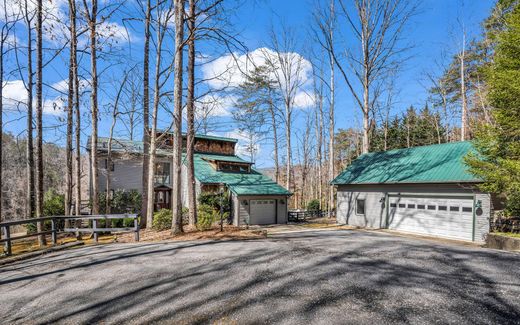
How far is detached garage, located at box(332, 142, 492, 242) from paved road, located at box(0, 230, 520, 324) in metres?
8.25

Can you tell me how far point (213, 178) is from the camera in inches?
840

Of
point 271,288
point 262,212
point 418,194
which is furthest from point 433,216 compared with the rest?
point 271,288

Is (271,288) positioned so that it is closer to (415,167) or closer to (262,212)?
(415,167)

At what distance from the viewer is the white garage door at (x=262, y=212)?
66.0 feet

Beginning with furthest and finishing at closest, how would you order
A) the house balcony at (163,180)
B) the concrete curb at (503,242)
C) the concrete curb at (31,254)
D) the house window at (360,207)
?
1. the house balcony at (163,180)
2. the house window at (360,207)
3. the concrete curb at (503,242)
4. the concrete curb at (31,254)

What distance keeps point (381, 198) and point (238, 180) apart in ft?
35.1

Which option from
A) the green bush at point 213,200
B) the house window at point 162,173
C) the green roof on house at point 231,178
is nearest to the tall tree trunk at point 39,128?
the green roof on house at point 231,178

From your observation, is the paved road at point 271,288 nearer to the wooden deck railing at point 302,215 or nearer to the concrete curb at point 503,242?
the concrete curb at point 503,242

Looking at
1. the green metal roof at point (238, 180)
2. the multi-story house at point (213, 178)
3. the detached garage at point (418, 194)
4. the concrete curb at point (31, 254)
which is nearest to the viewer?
the concrete curb at point (31, 254)

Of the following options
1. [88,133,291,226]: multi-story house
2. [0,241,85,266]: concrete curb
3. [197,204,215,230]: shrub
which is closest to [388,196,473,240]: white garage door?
[88,133,291,226]: multi-story house

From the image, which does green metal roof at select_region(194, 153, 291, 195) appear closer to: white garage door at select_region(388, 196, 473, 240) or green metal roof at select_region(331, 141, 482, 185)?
green metal roof at select_region(331, 141, 482, 185)

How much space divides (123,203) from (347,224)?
59.0 feet

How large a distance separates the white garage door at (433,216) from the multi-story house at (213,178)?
7966mm

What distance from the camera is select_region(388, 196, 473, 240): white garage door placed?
13.3 meters
